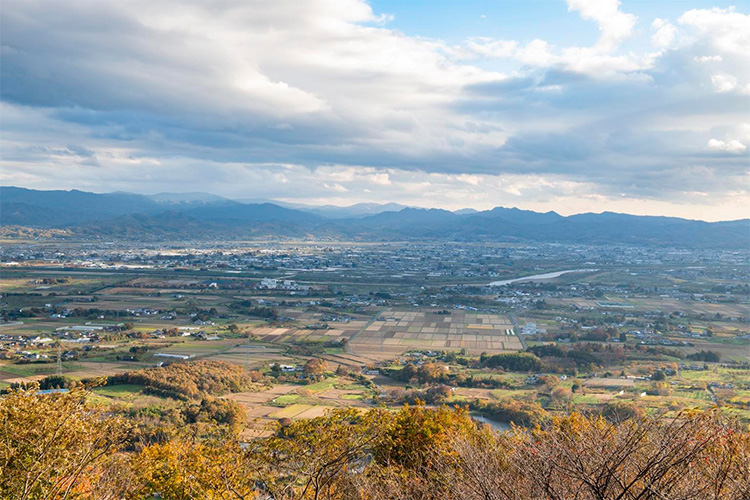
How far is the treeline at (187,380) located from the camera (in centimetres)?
3188

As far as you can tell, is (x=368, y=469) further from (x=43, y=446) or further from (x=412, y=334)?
(x=412, y=334)

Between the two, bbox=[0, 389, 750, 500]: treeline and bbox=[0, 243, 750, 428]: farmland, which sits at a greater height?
bbox=[0, 389, 750, 500]: treeline

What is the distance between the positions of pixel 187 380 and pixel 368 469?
21.7m

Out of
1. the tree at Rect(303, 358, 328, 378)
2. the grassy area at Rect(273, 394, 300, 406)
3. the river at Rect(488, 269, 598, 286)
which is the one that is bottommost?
the grassy area at Rect(273, 394, 300, 406)

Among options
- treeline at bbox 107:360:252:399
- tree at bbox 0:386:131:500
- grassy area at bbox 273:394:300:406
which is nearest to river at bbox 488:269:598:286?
treeline at bbox 107:360:252:399

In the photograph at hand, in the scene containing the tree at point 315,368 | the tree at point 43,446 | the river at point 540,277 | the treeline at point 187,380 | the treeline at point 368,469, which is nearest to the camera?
the treeline at point 368,469

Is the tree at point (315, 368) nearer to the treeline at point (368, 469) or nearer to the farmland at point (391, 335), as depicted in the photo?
the farmland at point (391, 335)

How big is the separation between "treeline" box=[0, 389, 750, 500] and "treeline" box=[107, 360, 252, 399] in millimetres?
18491

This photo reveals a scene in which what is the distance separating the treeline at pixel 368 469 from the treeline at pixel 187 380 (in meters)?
18.5

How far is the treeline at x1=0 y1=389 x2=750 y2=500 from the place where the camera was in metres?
9.12

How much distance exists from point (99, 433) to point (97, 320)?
4869 centimetres

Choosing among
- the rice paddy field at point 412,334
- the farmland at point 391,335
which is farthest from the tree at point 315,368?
the rice paddy field at point 412,334

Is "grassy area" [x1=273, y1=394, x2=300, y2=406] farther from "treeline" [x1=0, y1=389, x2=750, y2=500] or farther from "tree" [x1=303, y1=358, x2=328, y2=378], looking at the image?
"treeline" [x1=0, y1=389, x2=750, y2=500]

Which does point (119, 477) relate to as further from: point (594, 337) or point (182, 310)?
point (182, 310)
